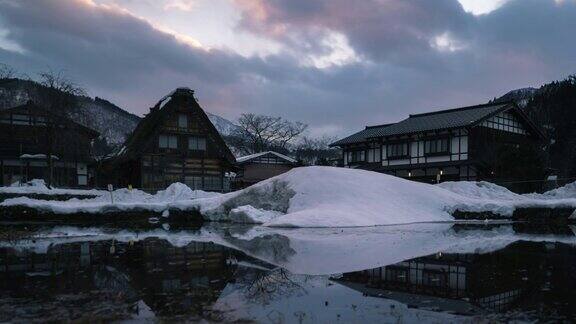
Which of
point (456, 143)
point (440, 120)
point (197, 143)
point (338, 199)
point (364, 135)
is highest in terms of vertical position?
point (440, 120)

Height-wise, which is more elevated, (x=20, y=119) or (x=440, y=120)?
(x=440, y=120)

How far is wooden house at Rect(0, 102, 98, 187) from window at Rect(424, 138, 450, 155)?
29919 millimetres

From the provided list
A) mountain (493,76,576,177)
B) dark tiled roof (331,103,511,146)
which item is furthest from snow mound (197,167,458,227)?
mountain (493,76,576,177)

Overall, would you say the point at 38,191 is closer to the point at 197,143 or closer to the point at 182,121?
the point at 182,121

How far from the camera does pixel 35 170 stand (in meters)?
39.2

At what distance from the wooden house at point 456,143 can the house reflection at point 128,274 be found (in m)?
29.4

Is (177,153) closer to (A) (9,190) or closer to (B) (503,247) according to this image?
(A) (9,190)

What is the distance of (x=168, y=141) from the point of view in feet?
135

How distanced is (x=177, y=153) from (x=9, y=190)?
16.7 meters

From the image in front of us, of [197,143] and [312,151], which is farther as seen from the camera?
[312,151]

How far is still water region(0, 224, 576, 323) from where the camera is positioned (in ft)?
17.0

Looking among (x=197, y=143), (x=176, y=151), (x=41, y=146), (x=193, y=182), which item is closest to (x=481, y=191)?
(x=193, y=182)

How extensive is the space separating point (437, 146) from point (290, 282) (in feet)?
113

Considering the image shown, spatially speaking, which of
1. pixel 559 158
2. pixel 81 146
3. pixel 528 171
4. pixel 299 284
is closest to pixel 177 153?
pixel 81 146
